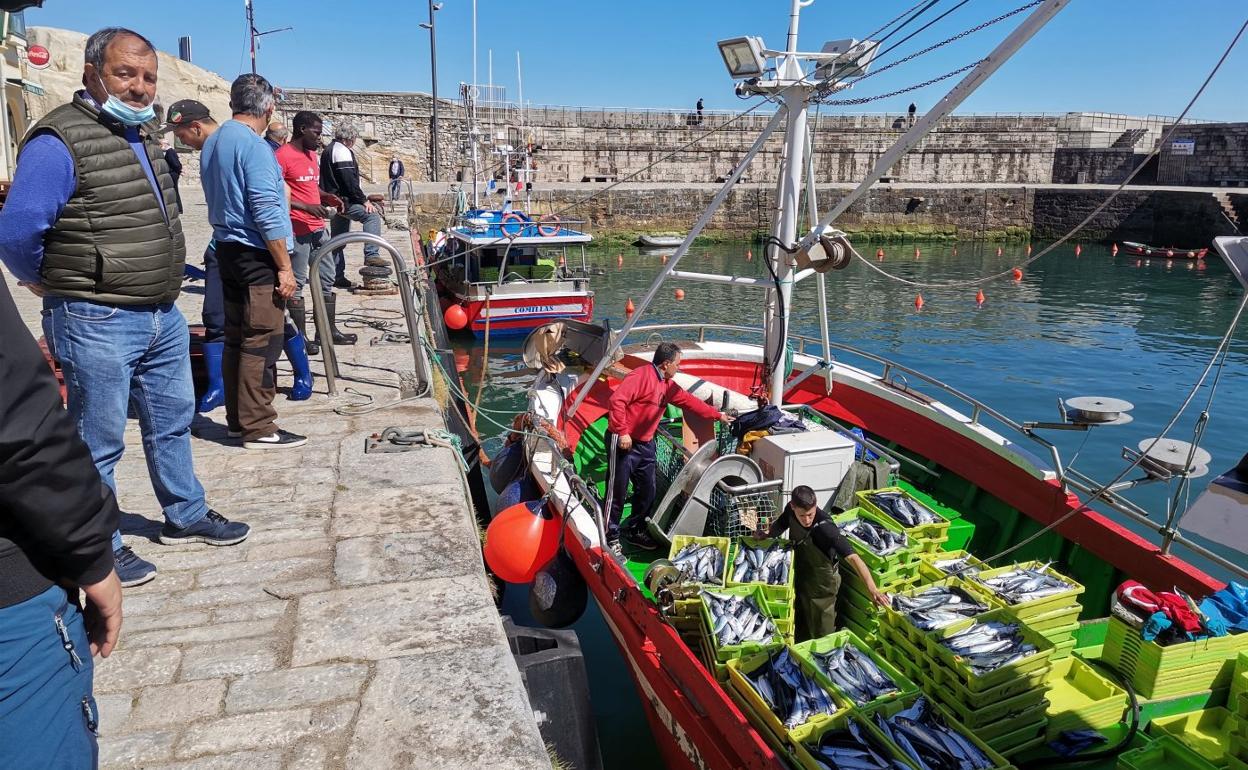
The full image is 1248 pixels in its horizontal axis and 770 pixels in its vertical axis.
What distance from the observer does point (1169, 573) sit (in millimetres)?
4691

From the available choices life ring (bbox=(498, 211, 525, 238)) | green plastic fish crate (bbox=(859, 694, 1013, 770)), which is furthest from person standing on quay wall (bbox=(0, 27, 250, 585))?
life ring (bbox=(498, 211, 525, 238))

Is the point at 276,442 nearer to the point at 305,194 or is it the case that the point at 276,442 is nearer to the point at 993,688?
the point at 305,194

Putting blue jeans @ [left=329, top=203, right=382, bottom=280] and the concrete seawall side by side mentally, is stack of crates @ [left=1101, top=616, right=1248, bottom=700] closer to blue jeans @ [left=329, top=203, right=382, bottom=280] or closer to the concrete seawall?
blue jeans @ [left=329, top=203, right=382, bottom=280]

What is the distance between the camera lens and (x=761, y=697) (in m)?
3.81

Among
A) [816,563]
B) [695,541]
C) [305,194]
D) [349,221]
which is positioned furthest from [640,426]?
[349,221]

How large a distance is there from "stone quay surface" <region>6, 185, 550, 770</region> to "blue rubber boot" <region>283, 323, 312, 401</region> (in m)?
1.19

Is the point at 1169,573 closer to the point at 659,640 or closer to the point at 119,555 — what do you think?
the point at 659,640

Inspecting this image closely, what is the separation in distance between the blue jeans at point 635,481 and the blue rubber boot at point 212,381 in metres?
2.88

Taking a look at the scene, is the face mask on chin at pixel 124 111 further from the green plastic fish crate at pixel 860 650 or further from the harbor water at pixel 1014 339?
the harbor water at pixel 1014 339

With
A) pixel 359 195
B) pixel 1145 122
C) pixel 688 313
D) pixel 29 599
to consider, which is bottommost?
pixel 688 313

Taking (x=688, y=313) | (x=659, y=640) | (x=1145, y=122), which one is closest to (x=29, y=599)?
(x=659, y=640)

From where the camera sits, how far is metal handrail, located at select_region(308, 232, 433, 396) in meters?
5.90

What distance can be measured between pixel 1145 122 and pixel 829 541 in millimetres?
50503

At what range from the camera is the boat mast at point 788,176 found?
5941 mm
